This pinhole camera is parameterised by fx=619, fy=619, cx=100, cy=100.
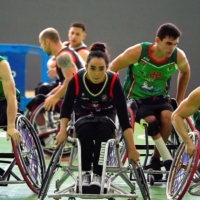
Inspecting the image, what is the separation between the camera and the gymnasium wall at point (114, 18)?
34.6ft

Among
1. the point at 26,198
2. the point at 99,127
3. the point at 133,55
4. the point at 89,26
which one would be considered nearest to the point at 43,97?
the point at 133,55

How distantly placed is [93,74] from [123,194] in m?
0.75

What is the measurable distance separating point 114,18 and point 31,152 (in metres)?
6.69

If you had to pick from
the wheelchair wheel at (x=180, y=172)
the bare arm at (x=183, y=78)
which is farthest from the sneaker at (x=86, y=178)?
the bare arm at (x=183, y=78)

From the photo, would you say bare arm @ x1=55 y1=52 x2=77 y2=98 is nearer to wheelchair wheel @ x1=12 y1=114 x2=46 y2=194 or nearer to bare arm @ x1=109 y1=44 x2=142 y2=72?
bare arm @ x1=109 y1=44 x2=142 y2=72

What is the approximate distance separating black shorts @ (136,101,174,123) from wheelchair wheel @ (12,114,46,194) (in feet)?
2.50

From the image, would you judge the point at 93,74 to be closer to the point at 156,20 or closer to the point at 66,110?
the point at 66,110

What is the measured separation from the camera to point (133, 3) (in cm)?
1051

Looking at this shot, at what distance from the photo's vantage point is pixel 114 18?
10578 millimetres

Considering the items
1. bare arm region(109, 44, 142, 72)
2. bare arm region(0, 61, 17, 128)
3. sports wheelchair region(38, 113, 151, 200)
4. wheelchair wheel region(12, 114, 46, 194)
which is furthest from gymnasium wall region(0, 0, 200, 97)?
sports wheelchair region(38, 113, 151, 200)

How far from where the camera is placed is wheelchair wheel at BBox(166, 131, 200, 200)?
3.51 metres

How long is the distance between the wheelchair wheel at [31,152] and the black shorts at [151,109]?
761 mm

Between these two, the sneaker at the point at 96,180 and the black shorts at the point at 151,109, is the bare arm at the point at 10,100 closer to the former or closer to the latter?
the sneaker at the point at 96,180

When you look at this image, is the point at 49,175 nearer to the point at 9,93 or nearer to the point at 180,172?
the point at 9,93
